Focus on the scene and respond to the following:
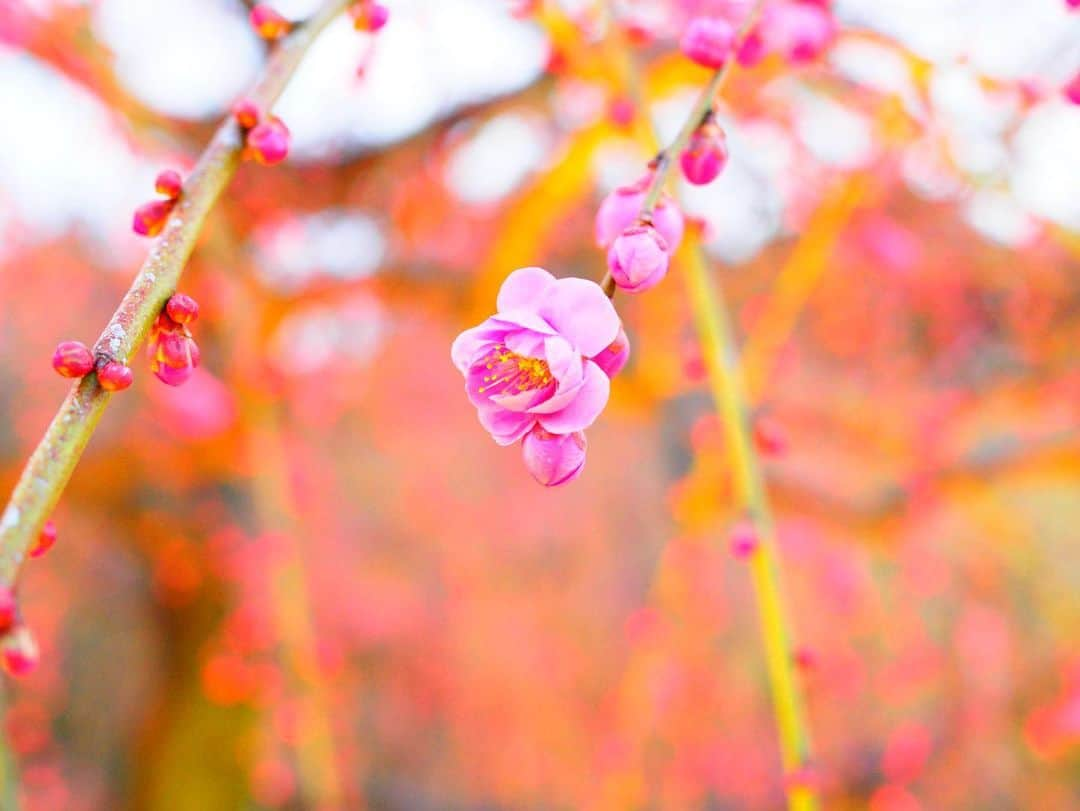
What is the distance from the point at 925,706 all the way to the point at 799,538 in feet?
4.12

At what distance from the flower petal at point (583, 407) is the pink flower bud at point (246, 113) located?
239mm

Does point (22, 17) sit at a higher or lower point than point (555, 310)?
higher

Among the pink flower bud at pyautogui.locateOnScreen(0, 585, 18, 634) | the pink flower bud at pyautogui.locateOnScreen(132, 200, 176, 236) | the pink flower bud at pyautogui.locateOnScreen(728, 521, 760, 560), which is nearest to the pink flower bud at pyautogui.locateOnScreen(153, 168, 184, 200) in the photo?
the pink flower bud at pyautogui.locateOnScreen(132, 200, 176, 236)

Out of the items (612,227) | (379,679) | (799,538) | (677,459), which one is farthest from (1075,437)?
(379,679)

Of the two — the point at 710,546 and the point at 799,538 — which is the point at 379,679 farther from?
the point at 799,538

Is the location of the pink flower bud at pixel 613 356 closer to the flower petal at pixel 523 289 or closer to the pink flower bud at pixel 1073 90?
the flower petal at pixel 523 289

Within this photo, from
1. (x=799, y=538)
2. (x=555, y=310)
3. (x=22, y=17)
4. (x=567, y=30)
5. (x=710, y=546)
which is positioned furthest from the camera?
(x=710, y=546)

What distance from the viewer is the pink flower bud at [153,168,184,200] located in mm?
496

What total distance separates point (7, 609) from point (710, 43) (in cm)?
46

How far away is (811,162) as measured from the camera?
2576mm

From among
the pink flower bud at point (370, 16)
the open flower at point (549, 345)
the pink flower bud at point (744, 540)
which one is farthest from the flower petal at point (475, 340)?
the pink flower bud at point (744, 540)

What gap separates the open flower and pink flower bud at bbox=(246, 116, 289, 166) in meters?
0.17

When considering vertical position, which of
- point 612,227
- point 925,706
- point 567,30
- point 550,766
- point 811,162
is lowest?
point 550,766

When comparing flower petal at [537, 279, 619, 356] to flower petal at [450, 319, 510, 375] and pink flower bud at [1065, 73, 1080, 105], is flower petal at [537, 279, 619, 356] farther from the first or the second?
pink flower bud at [1065, 73, 1080, 105]
